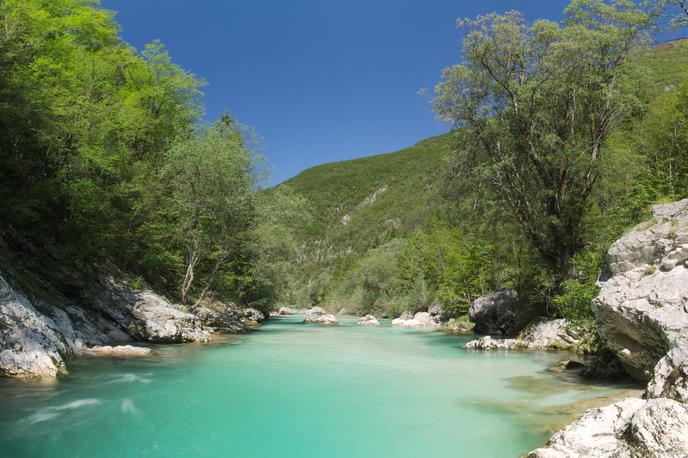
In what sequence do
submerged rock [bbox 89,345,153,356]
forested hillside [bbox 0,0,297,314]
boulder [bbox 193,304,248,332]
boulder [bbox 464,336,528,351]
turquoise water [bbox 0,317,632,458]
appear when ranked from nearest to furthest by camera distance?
turquoise water [bbox 0,317,632,458] < submerged rock [bbox 89,345,153,356] < forested hillside [bbox 0,0,297,314] < boulder [bbox 464,336,528,351] < boulder [bbox 193,304,248,332]

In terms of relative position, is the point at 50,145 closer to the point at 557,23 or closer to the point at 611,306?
the point at 611,306

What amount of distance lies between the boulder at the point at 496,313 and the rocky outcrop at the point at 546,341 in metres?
6.17

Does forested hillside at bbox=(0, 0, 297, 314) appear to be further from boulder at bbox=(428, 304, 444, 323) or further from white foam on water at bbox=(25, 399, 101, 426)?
boulder at bbox=(428, 304, 444, 323)

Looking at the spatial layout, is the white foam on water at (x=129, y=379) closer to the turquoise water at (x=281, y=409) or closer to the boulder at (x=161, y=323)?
the turquoise water at (x=281, y=409)

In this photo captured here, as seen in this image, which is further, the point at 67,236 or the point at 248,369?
the point at 67,236

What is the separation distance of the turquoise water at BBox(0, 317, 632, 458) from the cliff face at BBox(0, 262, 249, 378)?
2.27 feet

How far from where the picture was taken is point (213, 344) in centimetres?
2003

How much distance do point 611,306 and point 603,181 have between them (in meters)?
12.9

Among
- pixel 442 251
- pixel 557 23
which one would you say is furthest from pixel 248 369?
pixel 442 251

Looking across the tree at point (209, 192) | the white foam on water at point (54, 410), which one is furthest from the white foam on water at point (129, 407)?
the tree at point (209, 192)

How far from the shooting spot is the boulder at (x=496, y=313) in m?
27.9

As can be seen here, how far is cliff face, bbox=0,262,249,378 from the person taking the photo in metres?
10.6

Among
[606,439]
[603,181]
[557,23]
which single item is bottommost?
[606,439]

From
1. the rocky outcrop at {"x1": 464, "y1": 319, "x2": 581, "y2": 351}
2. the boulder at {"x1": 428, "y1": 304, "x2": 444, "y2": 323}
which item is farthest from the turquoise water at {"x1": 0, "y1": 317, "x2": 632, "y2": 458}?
the boulder at {"x1": 428, "y1": 304, "x2": 444, "y2": 323}
